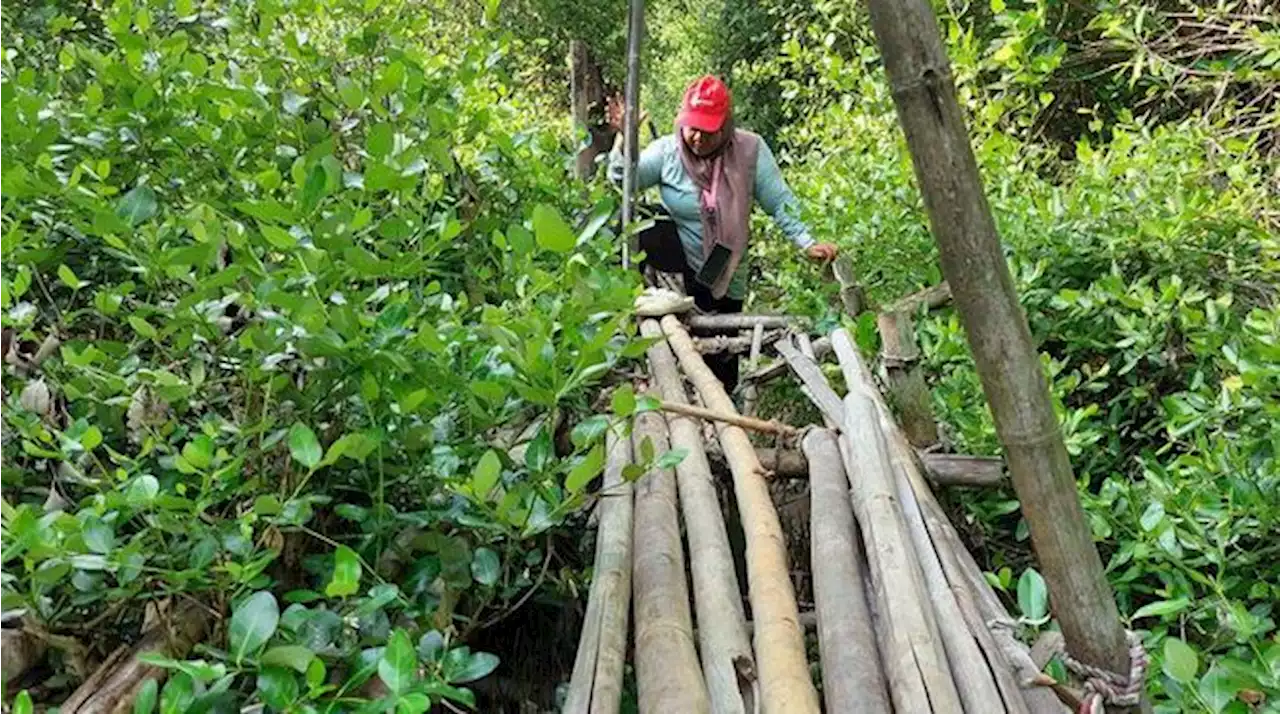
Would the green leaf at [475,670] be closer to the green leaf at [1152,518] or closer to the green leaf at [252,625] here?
the green leaf at [252,625]

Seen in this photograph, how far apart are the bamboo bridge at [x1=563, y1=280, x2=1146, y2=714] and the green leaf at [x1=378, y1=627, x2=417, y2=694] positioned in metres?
0.22

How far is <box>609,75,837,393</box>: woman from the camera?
8.82 ft

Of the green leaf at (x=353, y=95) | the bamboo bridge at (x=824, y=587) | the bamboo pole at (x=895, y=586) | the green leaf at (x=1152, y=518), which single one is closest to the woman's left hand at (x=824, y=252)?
the bamboo bridge at (x=824, y=587)

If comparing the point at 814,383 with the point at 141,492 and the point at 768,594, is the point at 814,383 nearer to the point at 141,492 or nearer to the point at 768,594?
the point at 768,594

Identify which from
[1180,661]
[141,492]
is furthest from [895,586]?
[141,492]

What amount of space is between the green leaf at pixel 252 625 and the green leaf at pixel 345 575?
0.15 feet

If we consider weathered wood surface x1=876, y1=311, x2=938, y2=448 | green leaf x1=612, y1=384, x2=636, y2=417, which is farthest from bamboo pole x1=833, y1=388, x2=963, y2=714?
green leaf x1=612, y1=384, x2=636, y2=417

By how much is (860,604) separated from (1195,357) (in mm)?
1132

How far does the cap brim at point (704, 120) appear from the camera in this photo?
2660 millimetres

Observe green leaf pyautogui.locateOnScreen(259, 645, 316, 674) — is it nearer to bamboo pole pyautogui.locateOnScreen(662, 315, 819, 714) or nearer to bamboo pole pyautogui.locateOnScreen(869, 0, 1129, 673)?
bamboo pole pyautogui.locateOnScreen(662, 315, 819, 714)

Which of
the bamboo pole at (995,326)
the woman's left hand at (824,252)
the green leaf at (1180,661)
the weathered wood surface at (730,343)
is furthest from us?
the woman's left hand at (824,252)

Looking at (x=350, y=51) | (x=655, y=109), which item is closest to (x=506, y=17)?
(x=655, y=109)

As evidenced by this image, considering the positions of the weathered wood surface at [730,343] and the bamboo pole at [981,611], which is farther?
the weathered wood surface at [730,343]

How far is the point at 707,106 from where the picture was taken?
2656 mm
